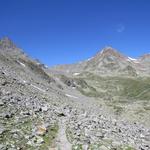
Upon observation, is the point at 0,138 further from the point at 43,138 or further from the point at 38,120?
the point at 38,120

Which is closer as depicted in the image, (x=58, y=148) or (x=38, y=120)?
(x=58, y=148)

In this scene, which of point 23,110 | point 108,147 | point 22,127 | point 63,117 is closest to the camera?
point 108,147

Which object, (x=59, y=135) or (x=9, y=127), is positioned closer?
(x=9, y=127)

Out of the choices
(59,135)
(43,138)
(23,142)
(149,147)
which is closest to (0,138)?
(23,142)

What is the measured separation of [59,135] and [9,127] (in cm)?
541

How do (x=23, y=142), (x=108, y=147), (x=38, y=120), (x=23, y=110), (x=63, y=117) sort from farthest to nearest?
(x=63, y=117) → (x=23, y=110) → (x=38, y=120) → (x=108, y=147) → (x=23, y=142)

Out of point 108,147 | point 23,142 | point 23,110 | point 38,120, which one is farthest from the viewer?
point 23,110

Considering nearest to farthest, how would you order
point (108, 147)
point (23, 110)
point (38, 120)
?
point (108, 147) < point (38, 120) < point (23, 110)

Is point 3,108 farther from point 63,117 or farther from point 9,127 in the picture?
point 63,117

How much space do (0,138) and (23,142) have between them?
199 cm

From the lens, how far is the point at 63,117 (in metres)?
43.6

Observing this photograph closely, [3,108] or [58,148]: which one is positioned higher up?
[3,108]

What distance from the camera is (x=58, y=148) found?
26.9 meters

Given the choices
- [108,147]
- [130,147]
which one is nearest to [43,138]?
[108,147]
